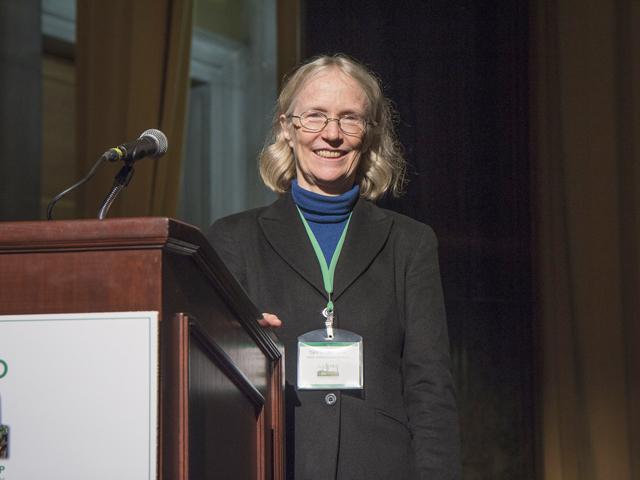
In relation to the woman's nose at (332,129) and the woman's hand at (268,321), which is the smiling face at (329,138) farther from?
the woman's hand at (268,321)

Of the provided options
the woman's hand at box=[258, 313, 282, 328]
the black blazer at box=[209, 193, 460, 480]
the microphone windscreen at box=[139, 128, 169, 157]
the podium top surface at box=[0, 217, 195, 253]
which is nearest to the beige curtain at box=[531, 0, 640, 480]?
the black blazer at box=[209, 193, 460, 480]

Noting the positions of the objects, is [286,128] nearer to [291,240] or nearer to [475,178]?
[291,240]

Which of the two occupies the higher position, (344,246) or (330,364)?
(344,246)

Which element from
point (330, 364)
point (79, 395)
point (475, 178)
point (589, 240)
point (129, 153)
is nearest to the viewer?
point (79, 395)

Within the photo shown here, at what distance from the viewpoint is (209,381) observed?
109cm

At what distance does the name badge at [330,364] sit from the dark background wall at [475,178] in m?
1.84

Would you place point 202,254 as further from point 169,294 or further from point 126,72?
point 126,72

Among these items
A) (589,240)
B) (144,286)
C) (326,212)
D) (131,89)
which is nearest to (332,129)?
(326,212)

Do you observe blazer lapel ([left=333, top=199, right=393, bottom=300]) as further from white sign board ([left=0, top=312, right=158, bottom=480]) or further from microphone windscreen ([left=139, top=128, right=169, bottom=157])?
white sign board ([left=0, top=312, right=158, bottom=480])

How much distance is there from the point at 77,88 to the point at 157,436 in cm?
306

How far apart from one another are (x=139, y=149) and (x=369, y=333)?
66cm

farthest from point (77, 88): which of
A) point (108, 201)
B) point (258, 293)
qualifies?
point (108, 201)

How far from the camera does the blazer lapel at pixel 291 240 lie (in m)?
1.83

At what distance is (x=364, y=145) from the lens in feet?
6.40
